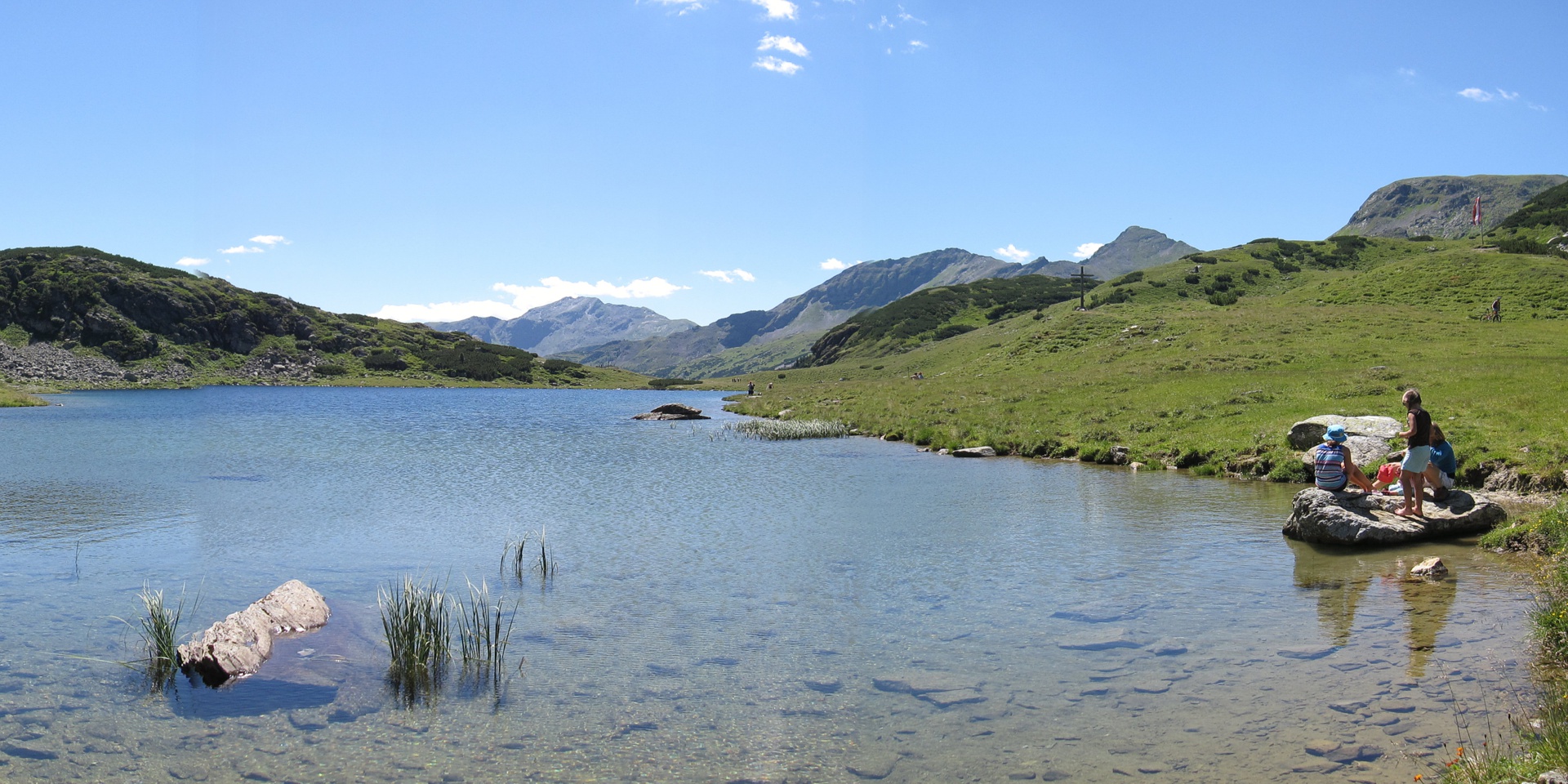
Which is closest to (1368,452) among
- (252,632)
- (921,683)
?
(921,683)

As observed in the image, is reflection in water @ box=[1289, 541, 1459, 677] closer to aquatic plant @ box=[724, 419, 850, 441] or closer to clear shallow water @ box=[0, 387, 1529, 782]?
clear shallow water @ box=[0, 387, 1529, 782]

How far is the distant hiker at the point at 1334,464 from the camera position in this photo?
21.6 metres

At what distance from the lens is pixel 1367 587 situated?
54.7 ft

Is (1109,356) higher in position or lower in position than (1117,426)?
higher

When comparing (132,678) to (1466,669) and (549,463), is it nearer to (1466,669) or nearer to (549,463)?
(1466,669)

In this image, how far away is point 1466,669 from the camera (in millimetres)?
11781

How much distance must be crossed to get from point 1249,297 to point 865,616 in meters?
123

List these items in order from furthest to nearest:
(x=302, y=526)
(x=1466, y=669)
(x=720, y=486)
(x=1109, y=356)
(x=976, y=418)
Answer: (x=1109, y=356)
(x=976, y=418)
(x=720, y=486)
(x=302, y=526)
(x=1466, y=669)

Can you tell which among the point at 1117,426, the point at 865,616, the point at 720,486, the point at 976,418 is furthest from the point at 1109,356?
the point at 865,616

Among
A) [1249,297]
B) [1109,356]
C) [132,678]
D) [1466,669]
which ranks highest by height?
[1249,297]

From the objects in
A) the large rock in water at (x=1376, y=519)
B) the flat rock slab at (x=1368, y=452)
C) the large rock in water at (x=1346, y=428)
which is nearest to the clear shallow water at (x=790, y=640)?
the large rock in water at (x=1376, y=519)

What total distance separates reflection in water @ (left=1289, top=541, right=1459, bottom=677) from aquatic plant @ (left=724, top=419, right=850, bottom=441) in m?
38.7

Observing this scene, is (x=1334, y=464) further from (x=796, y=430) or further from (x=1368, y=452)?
(x=796, y=430)

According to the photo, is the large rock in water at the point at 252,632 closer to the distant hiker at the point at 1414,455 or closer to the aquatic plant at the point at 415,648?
the aquatic plant at the point at 415,648
